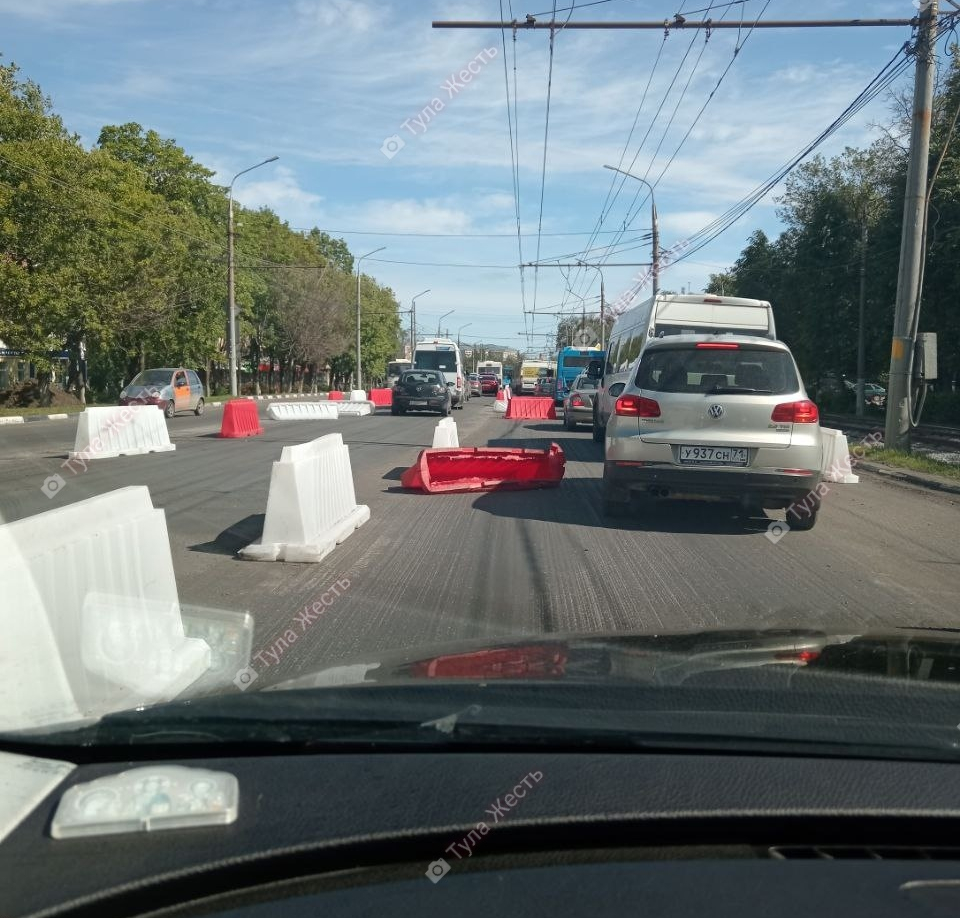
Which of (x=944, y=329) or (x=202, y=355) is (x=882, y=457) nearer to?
(x=944, y=329)

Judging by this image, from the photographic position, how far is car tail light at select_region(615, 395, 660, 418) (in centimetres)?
906

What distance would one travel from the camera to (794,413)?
886cm

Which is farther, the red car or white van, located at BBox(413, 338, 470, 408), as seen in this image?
the red car

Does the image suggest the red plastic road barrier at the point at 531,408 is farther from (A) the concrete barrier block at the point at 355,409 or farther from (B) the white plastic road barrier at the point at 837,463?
(B) the white plastic road barrier at the point at 837,463

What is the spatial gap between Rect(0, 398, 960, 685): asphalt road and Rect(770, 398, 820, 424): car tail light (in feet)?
3.64

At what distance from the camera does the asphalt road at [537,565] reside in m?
5.70

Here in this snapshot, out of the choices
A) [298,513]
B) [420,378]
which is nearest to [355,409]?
[420,378]

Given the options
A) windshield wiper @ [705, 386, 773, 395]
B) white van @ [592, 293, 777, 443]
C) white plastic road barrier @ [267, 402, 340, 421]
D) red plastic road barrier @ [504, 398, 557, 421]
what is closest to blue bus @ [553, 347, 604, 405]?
red plastic road barrier @ [504, 398, 557, 421]

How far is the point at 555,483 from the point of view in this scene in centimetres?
1230

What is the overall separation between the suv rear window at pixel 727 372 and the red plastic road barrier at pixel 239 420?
1350 centimetres

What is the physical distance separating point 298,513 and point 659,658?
4796mm

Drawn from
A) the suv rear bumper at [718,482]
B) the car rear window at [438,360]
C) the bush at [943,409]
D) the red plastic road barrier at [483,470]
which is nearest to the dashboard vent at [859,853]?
the suv rear bumper at [718,482]

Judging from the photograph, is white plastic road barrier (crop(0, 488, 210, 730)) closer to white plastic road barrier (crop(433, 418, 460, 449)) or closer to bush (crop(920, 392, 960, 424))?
white plastic road barrier (crop(433, 418, 460, 449))

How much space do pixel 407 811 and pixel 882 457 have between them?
53.9 ft
